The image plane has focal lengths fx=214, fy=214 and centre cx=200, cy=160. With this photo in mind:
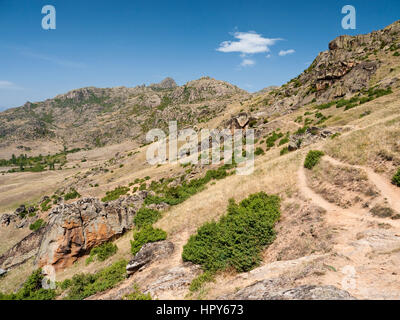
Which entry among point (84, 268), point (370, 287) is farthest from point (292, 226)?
point (84, 268)

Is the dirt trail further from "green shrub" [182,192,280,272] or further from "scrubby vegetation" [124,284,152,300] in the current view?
"scrubby vegetation" [124,284,152,300]

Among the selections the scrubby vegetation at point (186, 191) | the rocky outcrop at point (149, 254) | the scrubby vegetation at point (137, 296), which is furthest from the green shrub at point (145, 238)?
the scrubby vegetation at point (186, 191)

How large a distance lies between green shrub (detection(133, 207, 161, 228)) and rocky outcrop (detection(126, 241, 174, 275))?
22.1 feet

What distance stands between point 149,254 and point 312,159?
1648 centimetres

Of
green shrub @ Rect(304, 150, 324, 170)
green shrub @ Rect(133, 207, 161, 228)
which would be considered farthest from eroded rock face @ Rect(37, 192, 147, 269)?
green shrub @ Rect(304, 150, 324, 170)

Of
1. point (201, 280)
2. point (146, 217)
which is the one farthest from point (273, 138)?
point (201, 280)

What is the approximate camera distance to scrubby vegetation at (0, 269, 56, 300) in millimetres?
15539

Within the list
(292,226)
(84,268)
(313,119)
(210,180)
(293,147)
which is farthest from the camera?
(313,119)

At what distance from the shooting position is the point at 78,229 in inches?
823

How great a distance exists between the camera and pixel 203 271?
12266mm

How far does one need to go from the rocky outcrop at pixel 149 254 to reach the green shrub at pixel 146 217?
672cm

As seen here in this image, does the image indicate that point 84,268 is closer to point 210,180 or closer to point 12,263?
point 12,263

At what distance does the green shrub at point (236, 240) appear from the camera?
12055mm

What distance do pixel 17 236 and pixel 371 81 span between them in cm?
7526
